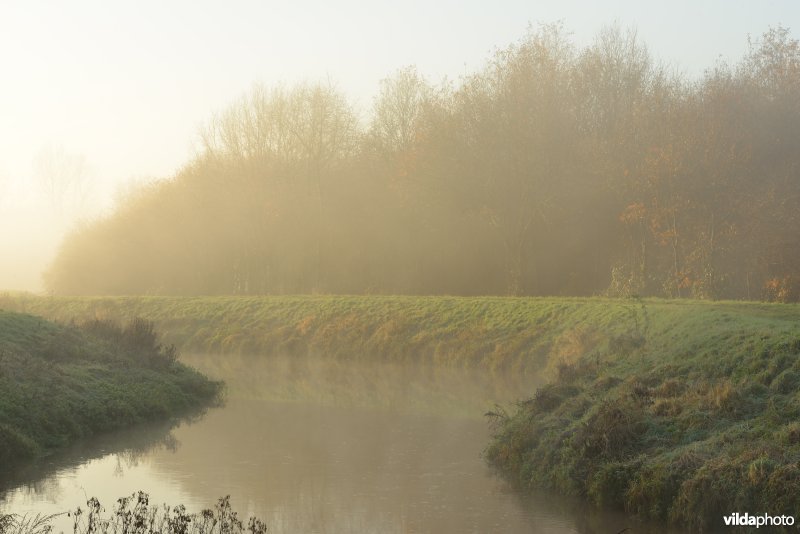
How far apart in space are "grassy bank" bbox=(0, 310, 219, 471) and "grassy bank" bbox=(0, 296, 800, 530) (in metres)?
9.11

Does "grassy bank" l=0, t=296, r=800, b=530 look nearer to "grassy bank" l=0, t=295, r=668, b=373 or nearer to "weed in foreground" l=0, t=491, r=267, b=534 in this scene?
"grassy bank" l=0, t=295, r=668, b=373

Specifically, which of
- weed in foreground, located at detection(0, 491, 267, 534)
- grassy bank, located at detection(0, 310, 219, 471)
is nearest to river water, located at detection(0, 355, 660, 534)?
weed in foreground, located at detection(0, 491, 267, 534)

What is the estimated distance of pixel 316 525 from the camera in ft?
47.4

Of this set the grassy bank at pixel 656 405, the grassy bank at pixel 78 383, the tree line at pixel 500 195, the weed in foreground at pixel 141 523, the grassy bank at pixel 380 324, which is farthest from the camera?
the tree line at pixel 500 195

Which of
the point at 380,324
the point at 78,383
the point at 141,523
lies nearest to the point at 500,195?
the point at 380,324

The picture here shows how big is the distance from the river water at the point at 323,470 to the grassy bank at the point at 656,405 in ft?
2.18

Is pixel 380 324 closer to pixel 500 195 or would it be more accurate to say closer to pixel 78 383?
pixel 500 195

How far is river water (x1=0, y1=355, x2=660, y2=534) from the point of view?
15.0 m

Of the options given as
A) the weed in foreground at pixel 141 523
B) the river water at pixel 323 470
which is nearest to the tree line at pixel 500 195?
the river water at pixel 323 470

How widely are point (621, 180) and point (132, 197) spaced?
3732 centimetres

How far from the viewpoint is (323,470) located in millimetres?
18641

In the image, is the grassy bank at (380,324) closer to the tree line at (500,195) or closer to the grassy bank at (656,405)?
the grassy bank at (656,405)

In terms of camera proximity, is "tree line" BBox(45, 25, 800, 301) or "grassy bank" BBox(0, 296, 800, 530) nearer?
"grassy bank" BBox(0, 296, 800, 530)

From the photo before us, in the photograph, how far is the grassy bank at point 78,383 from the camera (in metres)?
19.8
